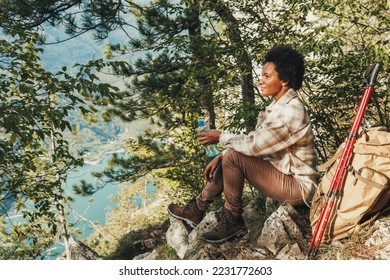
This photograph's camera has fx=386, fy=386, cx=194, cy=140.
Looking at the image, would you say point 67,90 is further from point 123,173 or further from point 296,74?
point 123,173

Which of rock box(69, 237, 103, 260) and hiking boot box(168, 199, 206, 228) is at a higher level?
hiking boot box(168, 199, 206, 228)

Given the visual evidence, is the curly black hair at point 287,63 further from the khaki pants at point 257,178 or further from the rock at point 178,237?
the rock at point 178,237

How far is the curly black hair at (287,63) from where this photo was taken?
294 cm

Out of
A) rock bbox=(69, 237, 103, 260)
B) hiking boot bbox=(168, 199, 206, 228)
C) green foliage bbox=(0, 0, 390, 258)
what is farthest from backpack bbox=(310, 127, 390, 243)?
rock bbox=(69, 237, 103, 260)

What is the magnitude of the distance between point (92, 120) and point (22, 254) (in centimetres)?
514

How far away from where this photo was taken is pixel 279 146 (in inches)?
113

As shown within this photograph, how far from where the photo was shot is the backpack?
8.62 feet

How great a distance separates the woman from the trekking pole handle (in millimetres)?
482

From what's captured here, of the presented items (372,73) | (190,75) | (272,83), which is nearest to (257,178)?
(272,83)

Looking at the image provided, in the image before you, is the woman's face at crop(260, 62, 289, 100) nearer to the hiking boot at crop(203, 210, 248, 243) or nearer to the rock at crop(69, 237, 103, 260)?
the hiking boot at crop(203, 210, 248, 243)

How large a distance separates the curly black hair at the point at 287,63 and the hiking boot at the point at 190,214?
1.52m

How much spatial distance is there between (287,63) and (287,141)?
23.6 inches

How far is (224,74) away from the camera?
17.8 ft

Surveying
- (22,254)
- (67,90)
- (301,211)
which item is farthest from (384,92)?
(22,254)
